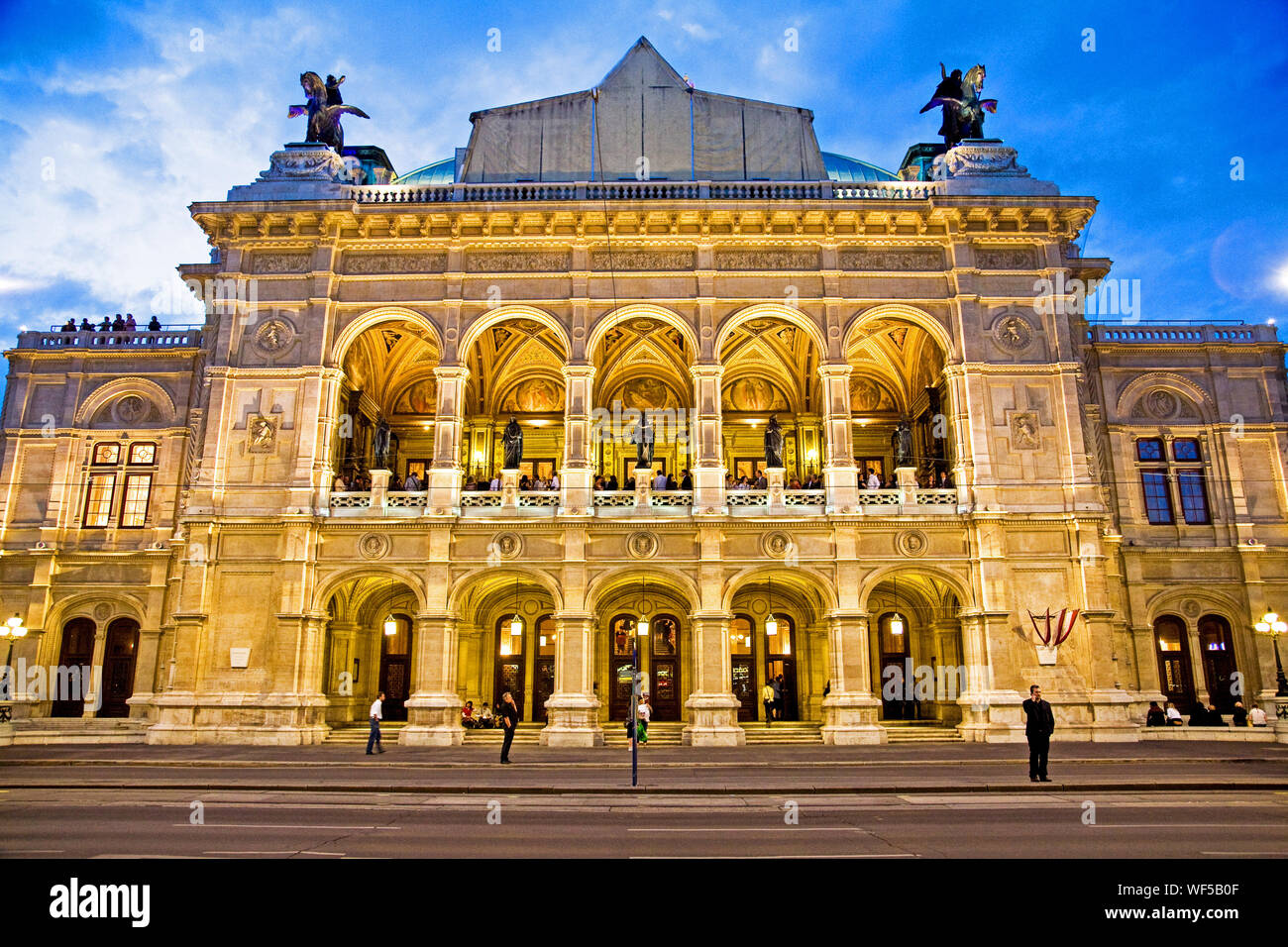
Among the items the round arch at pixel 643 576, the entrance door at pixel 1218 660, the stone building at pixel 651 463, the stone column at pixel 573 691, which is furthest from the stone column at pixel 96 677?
the entrance door at pixel 1218 660

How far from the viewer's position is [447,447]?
25797mm

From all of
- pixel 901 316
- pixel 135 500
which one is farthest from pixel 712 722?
pixel 135 500

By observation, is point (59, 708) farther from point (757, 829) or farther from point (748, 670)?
point (757, 829)

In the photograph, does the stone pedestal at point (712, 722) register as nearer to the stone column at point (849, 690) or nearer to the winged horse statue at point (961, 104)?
the stone column at point (849, 690)

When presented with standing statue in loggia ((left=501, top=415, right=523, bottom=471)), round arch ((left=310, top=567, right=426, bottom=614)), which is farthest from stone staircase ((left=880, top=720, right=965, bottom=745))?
round arch ((left=310, top=567, right=426, bottom=614))

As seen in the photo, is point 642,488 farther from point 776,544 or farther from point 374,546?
point 374,546

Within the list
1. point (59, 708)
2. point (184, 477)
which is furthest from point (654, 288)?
point (59, 708)

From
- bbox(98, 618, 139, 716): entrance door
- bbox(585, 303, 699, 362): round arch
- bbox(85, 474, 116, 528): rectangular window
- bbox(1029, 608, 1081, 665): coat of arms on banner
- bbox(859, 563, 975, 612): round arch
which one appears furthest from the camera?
bbox(85, 474, 116, 528): rectangular window

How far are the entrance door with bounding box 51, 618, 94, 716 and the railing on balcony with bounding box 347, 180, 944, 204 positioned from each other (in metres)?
17.9

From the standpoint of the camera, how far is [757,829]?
34.4ft

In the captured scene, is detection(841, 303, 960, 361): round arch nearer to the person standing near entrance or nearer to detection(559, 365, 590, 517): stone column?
detection(559, 365, 590, 517): stone column

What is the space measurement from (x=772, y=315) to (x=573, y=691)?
13.0 metres

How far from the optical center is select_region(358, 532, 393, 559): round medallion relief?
82.5 feet

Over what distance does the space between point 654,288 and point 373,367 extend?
1122 cm
